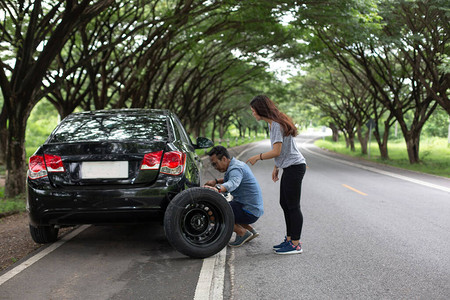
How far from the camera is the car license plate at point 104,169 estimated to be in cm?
476

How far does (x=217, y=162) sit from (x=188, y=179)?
0.43 meters

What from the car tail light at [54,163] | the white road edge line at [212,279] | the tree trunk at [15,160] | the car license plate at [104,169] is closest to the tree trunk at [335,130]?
the tree trunk at [15,160]

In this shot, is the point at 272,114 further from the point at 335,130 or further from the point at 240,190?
the point at 335,130

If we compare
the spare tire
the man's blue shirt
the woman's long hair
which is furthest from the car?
the woman's long hair

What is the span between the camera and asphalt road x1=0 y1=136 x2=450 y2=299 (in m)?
3.84

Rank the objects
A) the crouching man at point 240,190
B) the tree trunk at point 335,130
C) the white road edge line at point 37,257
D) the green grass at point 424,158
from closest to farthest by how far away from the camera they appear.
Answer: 1. the white road edge line at point 37,257
2. the crouching man at point 240,190
3. the green grass at point 424,158
4. the tree trunk at point 335,130

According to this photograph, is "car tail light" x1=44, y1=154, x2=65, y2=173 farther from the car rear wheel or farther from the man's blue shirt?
the man's blue shirt

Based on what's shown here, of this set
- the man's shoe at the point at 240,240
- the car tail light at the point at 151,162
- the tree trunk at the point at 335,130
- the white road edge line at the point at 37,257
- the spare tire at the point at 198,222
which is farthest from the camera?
the tree trunk at the point at 335,130

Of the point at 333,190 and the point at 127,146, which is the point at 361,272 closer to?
the point at 127,146

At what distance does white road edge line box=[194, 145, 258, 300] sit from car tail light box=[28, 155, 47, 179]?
1954mm

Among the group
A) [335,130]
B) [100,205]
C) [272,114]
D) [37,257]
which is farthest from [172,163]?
[335,130]

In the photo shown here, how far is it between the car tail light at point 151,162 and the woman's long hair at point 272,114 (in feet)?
4.04

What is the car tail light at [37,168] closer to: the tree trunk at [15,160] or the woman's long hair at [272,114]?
the woman's long hair at [272,114]

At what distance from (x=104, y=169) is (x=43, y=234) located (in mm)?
1338
